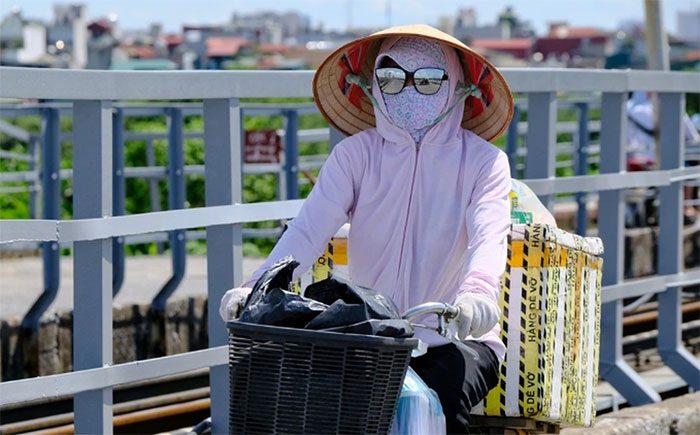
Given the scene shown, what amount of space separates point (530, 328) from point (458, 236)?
0.44 m

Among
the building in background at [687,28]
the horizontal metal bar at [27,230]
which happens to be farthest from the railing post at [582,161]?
the building in background at [687,28]

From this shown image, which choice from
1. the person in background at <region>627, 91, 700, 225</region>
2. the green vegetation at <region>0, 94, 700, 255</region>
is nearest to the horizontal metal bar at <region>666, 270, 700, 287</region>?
the green vegetation at <region>0, 94, 700, 255</region>

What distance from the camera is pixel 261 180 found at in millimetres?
22609

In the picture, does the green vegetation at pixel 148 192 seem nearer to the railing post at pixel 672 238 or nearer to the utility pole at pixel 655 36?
the utility pole at pixel 655 36

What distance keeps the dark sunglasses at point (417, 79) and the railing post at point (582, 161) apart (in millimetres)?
5862

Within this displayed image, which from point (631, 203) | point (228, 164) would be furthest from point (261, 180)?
point (228, 164)

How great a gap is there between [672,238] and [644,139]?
9.48 meters

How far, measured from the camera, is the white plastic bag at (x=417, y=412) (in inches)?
144

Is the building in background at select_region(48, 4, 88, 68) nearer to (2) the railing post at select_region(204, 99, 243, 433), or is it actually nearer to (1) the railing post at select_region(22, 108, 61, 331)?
(1) the railing post at select_region(22, 108, 61, 331)

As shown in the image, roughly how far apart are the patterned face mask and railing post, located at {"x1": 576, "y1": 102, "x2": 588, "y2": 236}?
19.1 feet

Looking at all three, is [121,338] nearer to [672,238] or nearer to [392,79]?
[672,238]

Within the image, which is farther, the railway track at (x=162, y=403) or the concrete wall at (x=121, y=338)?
the concrete wall at (x=121, y=338)

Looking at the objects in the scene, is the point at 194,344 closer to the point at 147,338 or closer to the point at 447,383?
the point at 147,338

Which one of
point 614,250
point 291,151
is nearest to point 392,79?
point 614,250
